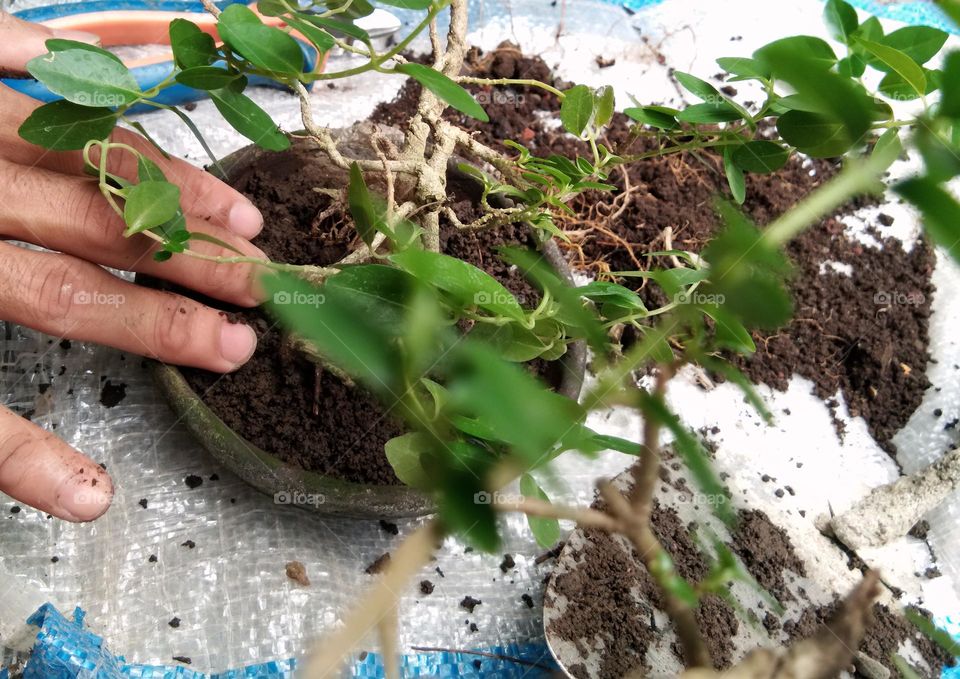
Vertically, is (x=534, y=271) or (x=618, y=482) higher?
(x=534, y=271)

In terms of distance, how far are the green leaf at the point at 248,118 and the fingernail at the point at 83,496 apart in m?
0.39

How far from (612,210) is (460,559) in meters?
0.57

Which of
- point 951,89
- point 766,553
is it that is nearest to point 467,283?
point 951,89

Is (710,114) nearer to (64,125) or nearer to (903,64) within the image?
(903,64)

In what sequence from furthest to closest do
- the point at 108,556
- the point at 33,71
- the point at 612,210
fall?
the point at 612,210, the point at 108,556, the point at 33,71

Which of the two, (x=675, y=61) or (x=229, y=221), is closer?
(x=229, y=221)

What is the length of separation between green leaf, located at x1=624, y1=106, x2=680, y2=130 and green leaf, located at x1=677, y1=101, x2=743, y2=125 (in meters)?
0.03

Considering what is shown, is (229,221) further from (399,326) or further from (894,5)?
(894,5)

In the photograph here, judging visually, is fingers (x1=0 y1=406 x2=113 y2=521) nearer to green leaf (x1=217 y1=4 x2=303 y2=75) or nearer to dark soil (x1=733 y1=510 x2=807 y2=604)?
green leaf (x1=217 y1=4 x2=303 y2=75)

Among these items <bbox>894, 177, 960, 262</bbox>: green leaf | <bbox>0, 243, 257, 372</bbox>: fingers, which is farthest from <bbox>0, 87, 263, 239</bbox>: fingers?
<bbox>894, 177, 960, 262</bbox>: green leaf

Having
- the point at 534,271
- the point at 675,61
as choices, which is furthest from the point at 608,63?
the point at 534,271

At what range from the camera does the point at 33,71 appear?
1.96 feet

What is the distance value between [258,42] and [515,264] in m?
0.28

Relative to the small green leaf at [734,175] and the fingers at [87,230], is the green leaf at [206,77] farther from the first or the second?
the small green leaf at [734,175]
